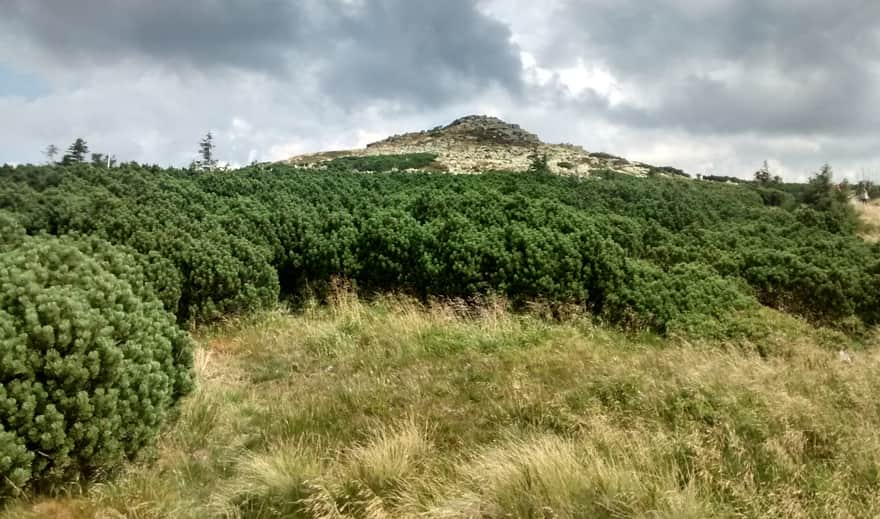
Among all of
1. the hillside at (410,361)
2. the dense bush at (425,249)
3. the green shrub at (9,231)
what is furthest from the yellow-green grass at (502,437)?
the green shrub at (9,231)

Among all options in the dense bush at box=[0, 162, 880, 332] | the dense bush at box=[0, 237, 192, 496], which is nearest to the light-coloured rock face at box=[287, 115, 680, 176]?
the dense bush at box=[0, 162, 880, 332]

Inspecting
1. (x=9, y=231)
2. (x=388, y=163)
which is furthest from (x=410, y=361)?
(x=388, y=163)

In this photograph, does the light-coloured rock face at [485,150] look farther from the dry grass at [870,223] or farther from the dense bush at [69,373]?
the dense bush at [69,373]

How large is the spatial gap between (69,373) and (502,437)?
2.78 meters

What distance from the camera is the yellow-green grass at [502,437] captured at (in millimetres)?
3771

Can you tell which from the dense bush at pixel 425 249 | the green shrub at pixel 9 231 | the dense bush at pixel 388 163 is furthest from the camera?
the dense bush at pixel 388 163

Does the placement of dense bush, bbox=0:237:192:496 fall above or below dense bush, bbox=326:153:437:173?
below

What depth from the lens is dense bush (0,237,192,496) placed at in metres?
3.74

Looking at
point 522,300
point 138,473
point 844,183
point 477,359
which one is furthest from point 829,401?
point 844,183

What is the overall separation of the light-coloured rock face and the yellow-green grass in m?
24.0

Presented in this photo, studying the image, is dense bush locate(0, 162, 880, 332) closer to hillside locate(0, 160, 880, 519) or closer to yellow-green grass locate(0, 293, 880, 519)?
hillside locate(0, 160, 880, 519)

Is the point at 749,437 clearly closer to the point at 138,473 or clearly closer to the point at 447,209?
the point at 138,473

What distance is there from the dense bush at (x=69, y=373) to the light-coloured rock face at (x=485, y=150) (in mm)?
25796

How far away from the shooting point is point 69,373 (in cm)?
388
